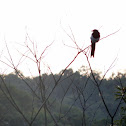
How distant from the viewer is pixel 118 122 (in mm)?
5820

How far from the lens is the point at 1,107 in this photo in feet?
47.8

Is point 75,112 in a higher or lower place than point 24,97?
lower

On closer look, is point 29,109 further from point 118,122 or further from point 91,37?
point 91,37

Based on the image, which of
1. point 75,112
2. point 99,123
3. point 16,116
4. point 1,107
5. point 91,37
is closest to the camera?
point 91,37

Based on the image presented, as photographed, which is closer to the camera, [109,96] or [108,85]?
[109,96]

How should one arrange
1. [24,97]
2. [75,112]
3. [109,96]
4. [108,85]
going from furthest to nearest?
[108,85]
[109,96]
[75,112]
[24,97]

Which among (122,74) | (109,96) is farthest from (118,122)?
(122,74)

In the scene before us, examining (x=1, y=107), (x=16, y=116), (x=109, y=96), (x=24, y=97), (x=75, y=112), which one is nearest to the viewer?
(x=1, y=107)

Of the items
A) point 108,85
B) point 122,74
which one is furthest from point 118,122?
point 122,74

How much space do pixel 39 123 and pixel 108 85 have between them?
2100 centimetres

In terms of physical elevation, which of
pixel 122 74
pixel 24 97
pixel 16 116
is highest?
pixel 122 74

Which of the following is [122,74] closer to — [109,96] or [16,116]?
[109,96]

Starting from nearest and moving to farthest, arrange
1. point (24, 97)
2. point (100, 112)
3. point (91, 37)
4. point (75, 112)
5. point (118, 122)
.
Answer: point (91, 37) → point (118, 122) → point (24, 97) → point (75, 112) → point (100, 112)

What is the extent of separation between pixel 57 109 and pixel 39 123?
5615mm
